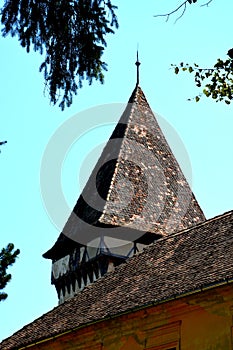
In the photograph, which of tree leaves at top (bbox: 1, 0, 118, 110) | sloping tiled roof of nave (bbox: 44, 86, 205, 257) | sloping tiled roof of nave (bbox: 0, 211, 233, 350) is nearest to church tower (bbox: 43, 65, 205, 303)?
sloping tiled roof of nave (bbox: 44, 86, 205, 257)

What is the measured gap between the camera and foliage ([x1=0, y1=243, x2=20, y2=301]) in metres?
19.0

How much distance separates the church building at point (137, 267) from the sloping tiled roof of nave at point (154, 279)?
0.13 feet

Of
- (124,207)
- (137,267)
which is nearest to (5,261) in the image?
(137,267)

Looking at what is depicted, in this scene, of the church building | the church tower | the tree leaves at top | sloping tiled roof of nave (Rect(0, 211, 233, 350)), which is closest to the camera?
the tree leaves at top

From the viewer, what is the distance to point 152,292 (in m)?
16.2

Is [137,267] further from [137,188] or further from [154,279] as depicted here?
[137,188]

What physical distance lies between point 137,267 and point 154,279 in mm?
2085

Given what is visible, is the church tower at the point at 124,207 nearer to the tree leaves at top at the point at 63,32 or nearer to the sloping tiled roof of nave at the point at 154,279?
the sloping tiled roof of nave at the point at 154,279

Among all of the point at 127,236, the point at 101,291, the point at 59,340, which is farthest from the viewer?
the point at 127,236

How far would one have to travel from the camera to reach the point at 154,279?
56.4 feet

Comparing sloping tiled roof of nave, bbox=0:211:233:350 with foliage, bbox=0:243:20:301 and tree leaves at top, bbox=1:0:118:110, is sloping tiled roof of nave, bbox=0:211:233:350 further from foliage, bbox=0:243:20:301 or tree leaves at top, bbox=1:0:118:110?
tree leaves at top, bbox=1:0:118:110

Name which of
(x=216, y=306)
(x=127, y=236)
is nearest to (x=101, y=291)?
(x=216, y=306)

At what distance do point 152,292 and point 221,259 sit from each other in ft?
5.00

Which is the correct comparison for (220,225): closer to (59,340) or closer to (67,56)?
(59,340)
